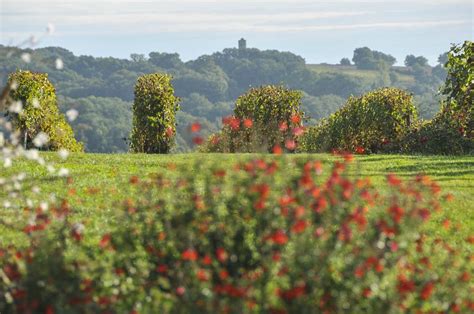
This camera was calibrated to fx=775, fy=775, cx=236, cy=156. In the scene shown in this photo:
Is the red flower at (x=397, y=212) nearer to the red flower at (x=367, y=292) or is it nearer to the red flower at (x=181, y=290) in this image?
the red flower at (x=367, y=292)

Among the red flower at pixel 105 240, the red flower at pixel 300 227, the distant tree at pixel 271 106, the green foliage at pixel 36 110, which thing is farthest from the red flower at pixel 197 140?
the distant tree at pixel 271 106

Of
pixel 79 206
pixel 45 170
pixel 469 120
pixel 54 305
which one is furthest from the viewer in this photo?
pixel 469 120

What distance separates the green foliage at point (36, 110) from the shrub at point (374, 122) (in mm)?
14681

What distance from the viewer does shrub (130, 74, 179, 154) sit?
40938 millimetres

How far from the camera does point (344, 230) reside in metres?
9.23

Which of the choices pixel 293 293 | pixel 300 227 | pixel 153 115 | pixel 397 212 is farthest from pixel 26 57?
pixel 153 115

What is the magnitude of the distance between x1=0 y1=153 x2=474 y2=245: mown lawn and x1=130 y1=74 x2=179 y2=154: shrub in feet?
42.6

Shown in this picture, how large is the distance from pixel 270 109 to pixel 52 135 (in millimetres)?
14298

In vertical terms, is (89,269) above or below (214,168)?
below

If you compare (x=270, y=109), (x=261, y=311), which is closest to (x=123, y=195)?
(x=261, y=311)

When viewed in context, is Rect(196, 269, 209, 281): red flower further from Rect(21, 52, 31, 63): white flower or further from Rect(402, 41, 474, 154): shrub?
Rect(402, 41, 474, 154): shrub

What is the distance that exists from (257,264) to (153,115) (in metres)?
31.1

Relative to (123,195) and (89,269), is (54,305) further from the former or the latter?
(123,195)

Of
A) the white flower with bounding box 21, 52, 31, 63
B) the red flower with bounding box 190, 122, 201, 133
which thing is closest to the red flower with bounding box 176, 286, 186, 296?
the red flower with bounding box 190, 122, 201, 133
